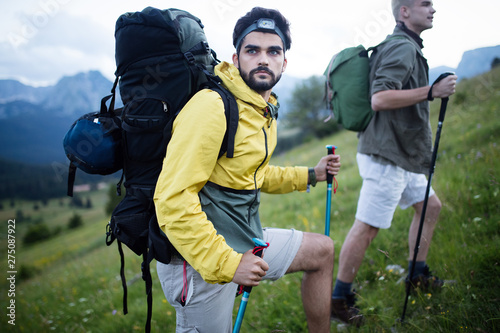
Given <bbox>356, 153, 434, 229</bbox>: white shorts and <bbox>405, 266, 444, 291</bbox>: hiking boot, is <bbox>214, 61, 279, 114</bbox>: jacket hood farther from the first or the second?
<bbox>405, 266, 444, 291</bbox>: hiking boot

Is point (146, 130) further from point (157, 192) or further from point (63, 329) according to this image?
point (63, 329)

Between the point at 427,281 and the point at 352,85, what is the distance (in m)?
2.27

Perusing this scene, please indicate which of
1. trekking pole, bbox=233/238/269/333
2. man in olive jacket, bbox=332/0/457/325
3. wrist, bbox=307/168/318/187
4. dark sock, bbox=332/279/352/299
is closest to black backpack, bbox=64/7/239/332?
trekking pole, bbox=233/238/269/333

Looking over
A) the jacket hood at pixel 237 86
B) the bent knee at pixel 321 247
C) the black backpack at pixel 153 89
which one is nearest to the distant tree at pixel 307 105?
the bent knee at pixel 321 247

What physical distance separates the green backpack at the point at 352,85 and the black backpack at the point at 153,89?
171 centimetres

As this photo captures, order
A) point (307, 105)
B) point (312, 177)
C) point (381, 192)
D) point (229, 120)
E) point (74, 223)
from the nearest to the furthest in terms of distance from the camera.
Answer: point (229, 120)
point (312, 177)
point (381, 192)
point (307, 105)
point (74, 223)

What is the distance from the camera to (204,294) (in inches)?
81.7

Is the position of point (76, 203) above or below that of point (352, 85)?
below

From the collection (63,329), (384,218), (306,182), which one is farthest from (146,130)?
(63,329)

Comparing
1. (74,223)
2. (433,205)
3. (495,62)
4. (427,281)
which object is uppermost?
(495,62)

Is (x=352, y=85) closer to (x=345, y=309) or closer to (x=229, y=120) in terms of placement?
(x=229, y=120)


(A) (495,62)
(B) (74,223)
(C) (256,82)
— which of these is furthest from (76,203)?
(C) (256,82)

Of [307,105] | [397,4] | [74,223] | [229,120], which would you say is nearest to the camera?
[229,120]

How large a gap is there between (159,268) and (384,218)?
7.49ft
